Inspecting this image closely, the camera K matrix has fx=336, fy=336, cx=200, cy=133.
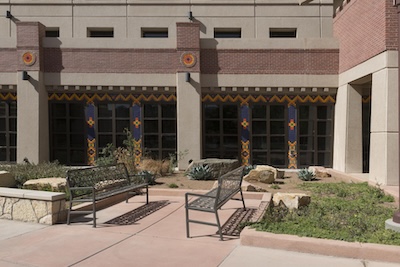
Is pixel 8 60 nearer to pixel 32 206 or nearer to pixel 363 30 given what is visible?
pixel 32 206

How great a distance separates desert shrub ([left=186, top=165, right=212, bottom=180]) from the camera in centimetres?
1145

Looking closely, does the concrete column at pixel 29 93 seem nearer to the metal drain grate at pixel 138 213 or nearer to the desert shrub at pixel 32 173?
the desert shrub at pixel 32 173

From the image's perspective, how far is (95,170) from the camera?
318 inches

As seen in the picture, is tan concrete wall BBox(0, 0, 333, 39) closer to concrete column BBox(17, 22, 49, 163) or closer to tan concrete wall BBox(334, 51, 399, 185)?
concrete column BBox(17, 22, 49, 163)

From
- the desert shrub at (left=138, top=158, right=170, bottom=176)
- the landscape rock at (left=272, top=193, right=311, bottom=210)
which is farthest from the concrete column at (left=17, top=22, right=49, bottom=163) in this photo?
the landscape rock at (left=272, top=193, right=311, bottom=210)

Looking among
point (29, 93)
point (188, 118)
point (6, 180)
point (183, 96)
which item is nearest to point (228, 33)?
point (183, 96)

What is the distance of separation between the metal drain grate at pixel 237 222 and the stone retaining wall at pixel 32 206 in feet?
10.8

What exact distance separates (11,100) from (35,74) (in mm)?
2111

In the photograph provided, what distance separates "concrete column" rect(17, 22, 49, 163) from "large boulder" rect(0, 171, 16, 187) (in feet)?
13.7

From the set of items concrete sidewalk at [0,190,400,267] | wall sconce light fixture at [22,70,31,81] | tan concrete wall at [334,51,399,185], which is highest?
wall sconce light fixture at [22,70,31,81]

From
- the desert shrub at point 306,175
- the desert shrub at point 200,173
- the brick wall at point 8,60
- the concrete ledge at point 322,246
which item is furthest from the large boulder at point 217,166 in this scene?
the brick wall at point 8,60

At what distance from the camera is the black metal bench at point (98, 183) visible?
22.6 ft

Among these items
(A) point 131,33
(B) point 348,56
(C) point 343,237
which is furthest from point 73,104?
(C) point 343,237

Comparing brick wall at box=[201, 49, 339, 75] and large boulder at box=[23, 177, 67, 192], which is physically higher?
brick wall at box=[201, 49, 339, 75]
